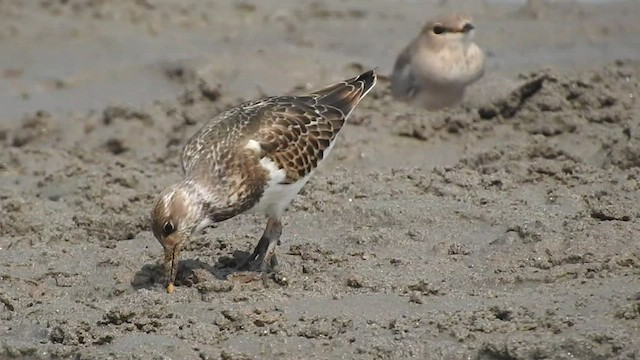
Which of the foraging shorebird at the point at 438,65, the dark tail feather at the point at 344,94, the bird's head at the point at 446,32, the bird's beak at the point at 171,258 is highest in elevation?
the dark tail feather at the point at 344,94

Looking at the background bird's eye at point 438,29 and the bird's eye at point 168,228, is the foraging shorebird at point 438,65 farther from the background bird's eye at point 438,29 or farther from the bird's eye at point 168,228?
the bird's eye at point 168,228

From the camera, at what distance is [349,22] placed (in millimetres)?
13562

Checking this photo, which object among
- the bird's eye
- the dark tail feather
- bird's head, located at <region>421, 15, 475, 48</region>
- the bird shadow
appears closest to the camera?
the bird's eye

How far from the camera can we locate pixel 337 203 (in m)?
7.86

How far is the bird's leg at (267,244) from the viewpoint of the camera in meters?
6.83

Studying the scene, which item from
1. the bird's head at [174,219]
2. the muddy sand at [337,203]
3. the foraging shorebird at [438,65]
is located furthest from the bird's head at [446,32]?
the bird's head at [174,219]

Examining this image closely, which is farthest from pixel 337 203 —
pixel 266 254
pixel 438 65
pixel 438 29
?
pixel 438 29

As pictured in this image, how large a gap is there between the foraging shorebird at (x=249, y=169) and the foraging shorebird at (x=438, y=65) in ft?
9.91

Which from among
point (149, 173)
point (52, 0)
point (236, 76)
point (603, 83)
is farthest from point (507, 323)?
point (52, 0)

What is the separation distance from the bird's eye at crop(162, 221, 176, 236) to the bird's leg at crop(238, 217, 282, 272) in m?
0.65

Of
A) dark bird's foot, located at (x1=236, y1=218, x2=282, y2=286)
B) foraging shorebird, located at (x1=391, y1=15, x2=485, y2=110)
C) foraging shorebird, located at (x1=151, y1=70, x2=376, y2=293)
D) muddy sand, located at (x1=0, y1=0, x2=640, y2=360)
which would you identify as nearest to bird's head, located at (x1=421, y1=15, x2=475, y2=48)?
foraging shorebird, located at (x1=391, y1=15, x2=485, y2=110)

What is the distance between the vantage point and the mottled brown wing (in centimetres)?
689

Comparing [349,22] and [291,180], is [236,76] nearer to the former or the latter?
[349,22]

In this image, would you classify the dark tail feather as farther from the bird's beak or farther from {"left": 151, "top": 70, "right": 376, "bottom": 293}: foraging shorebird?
the bird's beak
